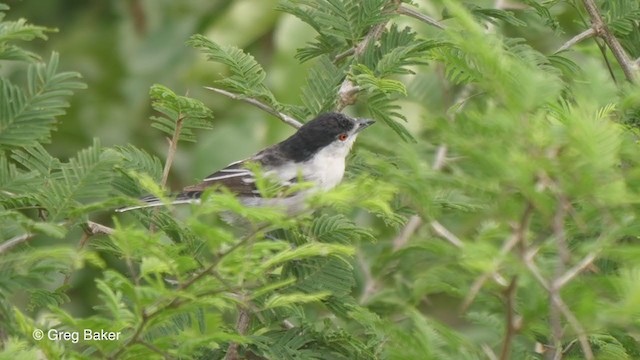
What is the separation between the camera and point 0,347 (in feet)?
9.48

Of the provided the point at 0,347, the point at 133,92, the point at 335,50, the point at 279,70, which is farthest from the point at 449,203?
the point at 133,92

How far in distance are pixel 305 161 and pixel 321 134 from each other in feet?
1.55

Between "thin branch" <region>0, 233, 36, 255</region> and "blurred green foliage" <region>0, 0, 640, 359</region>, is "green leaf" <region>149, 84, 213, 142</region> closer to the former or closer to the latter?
"blurred green foliage" <region>0, 0, 640, 359</region>

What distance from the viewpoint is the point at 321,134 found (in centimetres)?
453

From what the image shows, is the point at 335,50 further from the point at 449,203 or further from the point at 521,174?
the point at 521,174

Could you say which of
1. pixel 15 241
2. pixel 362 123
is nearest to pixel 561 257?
pixel 15 241

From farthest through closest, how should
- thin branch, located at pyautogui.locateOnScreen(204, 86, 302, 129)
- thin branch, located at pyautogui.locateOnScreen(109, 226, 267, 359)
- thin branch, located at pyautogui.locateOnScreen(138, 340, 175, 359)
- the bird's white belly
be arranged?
the bird's white belly < thin branch, located at pyautogui.locateOnScreen(204, 86, 302, 129) < thin branch, located at pyautogui.locateOnScreen(138, 340, 175, 359) < thin branch, located at pyautogui.locateOnScreen(109, 226, 267, 359)

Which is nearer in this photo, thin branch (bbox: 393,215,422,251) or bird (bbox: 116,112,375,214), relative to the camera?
bird (bbox: 116,112,375,214)

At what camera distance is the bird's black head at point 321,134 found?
4.30 metres

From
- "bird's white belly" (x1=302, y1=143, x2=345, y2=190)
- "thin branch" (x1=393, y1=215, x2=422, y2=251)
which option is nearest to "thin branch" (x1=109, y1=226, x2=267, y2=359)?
"bird's white belly" (x1=302, y1=143, x2=345, y2=190)

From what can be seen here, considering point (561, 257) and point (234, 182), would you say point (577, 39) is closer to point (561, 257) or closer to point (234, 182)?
point (234, 182)

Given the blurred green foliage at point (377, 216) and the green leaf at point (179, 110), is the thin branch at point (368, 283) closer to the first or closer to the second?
the blurred green foliage at point (377, 216)

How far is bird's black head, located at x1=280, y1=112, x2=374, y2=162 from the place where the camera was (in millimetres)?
4305

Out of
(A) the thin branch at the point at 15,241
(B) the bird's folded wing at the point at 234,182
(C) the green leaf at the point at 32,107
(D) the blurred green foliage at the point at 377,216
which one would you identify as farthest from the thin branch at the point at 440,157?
(A) the thin branch at the point at 15,241
